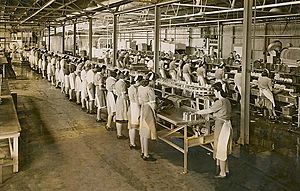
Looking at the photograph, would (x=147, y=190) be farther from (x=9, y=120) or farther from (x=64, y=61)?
(x=64, y=61)

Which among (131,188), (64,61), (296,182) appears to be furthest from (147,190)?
(64,61)

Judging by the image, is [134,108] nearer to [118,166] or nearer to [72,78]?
[118,166]

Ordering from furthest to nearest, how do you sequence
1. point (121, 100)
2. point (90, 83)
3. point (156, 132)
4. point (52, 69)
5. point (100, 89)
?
point (52, 69) → point (90, 83) → point (100, 89) → point (121, 100) → point (156, 132)

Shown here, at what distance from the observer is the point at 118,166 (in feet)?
17.2

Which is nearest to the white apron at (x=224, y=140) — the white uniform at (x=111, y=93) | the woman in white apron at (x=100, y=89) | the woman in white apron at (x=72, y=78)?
the white uniform at (x=111, y=93)

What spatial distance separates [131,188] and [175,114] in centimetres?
153

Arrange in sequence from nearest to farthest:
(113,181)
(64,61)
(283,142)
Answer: (113,181) < (283,142) < (64,61)

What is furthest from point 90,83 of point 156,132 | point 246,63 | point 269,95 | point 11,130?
point 269,95

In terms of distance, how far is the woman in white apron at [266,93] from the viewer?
26.6 feet

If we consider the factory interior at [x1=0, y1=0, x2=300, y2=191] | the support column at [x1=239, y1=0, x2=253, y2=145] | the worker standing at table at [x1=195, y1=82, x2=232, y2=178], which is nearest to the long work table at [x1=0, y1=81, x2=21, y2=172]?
the factory interior at [x1=0, y1=0, x2=300, y2=191]

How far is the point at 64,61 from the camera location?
11.9 m

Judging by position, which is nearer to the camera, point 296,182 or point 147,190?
point 147,190

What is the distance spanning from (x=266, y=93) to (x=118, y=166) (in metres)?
4.45

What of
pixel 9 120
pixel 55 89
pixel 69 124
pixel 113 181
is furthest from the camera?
pixel 55 89
